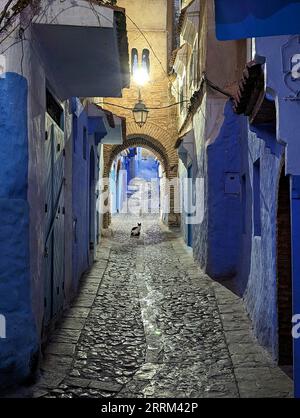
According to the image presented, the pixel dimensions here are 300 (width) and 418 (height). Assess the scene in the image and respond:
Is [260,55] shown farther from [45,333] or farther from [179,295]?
[179,295]

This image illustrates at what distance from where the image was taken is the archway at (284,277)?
510 centimetres

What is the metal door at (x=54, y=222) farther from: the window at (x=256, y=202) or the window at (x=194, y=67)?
the window at (x=194, y=67)

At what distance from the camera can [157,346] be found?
5961mm

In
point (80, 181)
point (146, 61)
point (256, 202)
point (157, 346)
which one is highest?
point (146, 61)

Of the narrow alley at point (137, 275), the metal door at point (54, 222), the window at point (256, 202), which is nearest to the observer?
the narrow alley at point (137, 275)

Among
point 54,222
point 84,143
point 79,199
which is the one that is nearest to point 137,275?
point 79,199

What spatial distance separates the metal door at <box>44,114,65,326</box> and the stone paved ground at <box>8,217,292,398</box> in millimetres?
461

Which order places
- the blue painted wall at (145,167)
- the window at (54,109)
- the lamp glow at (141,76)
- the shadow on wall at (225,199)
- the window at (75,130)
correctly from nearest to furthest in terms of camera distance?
the window at (54,109) → the window at (75,130) → the shadow on wall at (225,199) → the lamp glow at (141,76) → the blue painted wall at (145,167)

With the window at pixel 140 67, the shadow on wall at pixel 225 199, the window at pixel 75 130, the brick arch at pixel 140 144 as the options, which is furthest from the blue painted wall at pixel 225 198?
the window at pixel 140 67

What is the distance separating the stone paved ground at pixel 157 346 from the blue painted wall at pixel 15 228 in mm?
457

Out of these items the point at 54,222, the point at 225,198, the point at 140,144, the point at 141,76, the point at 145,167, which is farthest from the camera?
the point at 145,167

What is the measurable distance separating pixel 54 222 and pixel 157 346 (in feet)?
7.11

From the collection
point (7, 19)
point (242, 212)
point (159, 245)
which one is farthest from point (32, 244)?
point (159, 245)

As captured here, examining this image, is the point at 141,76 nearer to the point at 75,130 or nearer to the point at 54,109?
the point at 75,130
